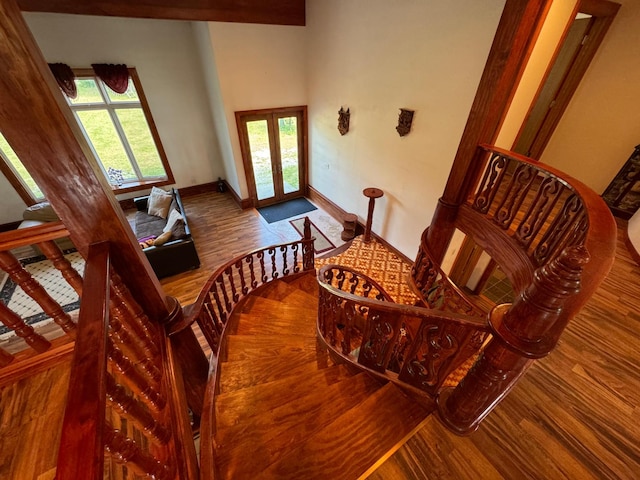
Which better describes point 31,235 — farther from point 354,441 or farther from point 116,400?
point 354,441

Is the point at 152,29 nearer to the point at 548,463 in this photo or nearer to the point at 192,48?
the point at 192,48

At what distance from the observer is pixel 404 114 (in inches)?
141

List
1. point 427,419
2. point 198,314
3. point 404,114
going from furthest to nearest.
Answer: point 404,114 → point 198,314 → point 427,419

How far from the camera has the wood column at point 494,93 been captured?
2.25m

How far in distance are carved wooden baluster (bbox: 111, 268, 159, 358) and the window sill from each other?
5.91 m

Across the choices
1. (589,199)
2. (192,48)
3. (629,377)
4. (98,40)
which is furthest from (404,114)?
(98,40)

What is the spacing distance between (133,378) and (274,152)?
5.72 meters

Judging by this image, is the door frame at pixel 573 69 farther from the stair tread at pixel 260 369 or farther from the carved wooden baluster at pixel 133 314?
the carved wooden baluster at pixel 133 314

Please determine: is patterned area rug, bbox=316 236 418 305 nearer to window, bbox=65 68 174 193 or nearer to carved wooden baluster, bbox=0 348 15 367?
carved wooden baluster, bbox=0 348 15 367

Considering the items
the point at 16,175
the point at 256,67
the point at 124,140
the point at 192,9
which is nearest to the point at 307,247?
the point at 256,67

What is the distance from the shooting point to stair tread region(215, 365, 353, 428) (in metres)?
1.84

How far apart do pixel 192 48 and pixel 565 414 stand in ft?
25.7

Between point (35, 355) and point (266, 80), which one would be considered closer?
point (35, 355)

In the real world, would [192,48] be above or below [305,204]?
above
